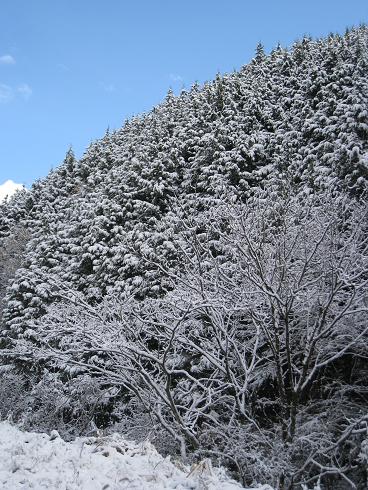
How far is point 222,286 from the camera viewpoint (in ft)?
30.9

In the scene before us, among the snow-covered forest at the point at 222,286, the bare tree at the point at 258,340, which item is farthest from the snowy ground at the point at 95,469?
the bare tree at the point at 258,340

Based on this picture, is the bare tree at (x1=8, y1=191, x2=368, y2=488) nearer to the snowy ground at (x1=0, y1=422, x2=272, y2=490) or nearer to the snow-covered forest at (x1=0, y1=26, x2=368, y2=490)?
the snow-covered forest at (x1=0, y1=26, x2=368, y2=490)

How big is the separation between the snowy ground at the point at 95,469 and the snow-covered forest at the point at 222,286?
1.10 m

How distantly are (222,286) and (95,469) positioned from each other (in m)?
Answer: 4.73

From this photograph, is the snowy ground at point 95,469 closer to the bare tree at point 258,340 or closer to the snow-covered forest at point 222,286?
the snow-covered forest at point 222,286

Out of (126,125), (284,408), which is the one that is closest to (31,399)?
(284,408)

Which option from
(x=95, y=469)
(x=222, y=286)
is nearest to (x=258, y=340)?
(x=222, y=286)

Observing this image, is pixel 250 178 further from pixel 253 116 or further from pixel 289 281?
pixel 289 281

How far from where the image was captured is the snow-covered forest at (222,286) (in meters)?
8.37

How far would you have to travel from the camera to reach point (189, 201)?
20.8 meters

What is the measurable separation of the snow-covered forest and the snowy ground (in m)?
1.10

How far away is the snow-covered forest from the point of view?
837 centimetres

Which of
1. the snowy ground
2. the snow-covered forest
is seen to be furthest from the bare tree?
the snowy ground

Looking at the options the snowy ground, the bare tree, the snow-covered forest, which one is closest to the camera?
the snowy ground
